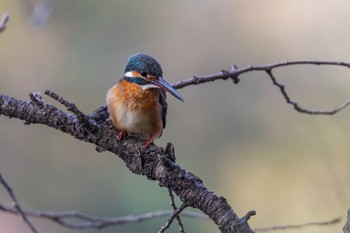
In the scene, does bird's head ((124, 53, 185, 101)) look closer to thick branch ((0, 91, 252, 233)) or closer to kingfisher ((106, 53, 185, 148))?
kingfisher ((106, 53, 185, 148))

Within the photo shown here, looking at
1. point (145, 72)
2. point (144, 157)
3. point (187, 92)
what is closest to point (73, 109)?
point (144, 157)

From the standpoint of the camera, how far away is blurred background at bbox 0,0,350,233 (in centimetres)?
500

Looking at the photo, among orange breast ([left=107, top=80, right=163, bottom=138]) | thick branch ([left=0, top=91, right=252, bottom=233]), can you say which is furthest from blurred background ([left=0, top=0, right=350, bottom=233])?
thick branch ([left=0, top=91, right=252, bottom=233])

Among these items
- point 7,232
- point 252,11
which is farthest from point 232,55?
point 7,232

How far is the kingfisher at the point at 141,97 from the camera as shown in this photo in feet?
5.97

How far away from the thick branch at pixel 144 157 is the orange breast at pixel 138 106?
20 centimetres

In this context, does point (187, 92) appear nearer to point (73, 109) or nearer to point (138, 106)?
point (138, 106)

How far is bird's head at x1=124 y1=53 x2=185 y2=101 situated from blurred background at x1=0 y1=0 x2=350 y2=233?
232 cm

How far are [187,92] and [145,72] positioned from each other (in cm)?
436

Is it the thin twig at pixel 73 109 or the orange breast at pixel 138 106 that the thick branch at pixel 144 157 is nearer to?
the thin twig at pixel 73 109

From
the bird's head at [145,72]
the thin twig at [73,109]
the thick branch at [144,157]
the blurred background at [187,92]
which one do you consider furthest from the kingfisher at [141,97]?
the blurred background at [187,92]

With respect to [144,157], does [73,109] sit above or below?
above

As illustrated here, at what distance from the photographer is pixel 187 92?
618 centimetres

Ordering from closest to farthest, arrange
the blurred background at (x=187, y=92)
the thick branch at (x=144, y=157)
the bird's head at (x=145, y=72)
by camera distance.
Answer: the thick branch at (x=144, y=157) → the bird's head at (x=145, y=72) → the blurred background at (x=187, y=92)
